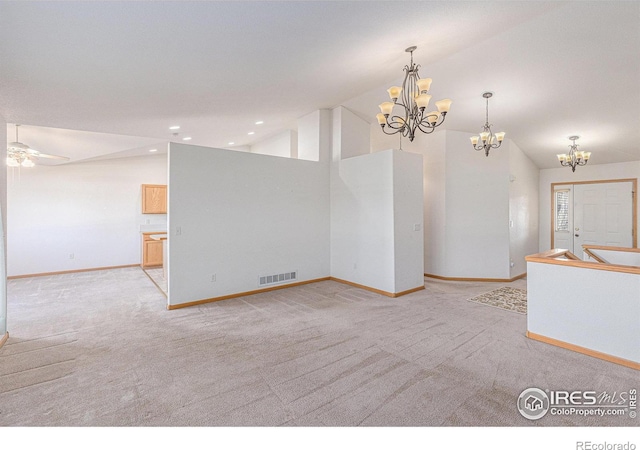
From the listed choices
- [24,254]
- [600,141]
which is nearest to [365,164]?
[600,141]

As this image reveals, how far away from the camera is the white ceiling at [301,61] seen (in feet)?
8.11

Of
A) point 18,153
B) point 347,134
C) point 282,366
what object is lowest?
point 282,366

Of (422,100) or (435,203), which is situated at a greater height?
(422,100)

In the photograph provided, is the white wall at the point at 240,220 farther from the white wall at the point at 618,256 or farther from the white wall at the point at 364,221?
the white wall at the point at 618,256

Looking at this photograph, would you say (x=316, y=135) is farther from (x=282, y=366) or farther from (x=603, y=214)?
(x=603, y=214)

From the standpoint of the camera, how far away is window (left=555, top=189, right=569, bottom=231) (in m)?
7.42

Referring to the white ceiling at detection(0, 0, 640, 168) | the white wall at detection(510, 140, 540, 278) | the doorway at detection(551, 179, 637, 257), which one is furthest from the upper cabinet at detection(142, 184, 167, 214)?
the doorway at detection(551, 179, 637, 257)

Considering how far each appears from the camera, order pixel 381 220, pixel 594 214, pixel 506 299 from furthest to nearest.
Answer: pixel 594 214 → pixel 381 220 → pixel 506 299

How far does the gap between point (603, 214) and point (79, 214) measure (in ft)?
41.0

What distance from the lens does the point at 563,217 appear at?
7.46 meters

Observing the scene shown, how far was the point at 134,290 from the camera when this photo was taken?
5.54m

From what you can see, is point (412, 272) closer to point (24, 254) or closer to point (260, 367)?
point (260, 367)

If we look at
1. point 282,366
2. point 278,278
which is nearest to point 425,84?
point 282,366

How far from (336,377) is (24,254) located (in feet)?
26.2
